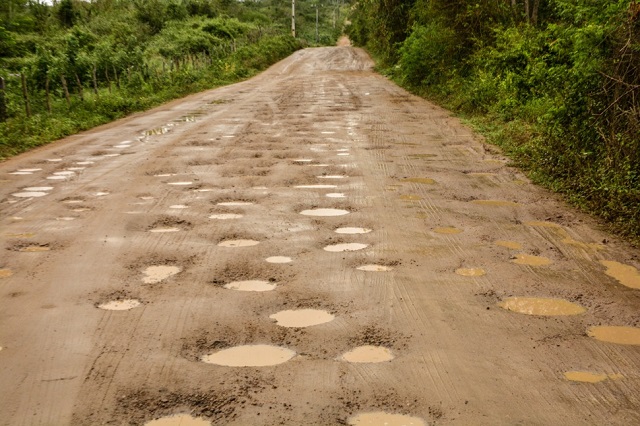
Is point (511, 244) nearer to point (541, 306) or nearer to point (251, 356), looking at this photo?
point (541, 306)

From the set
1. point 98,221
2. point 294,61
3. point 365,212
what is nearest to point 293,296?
point 365,212

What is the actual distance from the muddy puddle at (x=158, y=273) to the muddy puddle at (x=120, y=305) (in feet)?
1.01

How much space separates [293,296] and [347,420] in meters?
1.25

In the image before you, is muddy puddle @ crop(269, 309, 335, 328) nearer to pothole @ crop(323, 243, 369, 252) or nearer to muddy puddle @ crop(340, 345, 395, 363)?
muddy puddle @ crop(340, 345, 395, 363)

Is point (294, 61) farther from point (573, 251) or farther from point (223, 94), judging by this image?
point (573, 251)

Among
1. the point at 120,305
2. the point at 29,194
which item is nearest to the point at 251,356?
the point at 120,305

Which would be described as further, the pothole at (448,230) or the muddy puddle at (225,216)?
the muddy puddle at (225,216)

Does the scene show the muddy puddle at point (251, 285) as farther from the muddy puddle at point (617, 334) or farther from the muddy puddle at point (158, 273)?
the muddy puddle at point (617, 334)

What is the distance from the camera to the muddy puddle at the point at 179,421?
2.30 m

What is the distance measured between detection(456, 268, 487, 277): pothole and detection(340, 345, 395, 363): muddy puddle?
1.17 m

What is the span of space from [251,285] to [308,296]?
420 millimetres

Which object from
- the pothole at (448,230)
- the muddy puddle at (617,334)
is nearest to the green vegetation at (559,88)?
the pothole at (448,230)

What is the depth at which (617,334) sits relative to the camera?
3.00m

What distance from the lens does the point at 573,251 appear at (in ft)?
13.9
